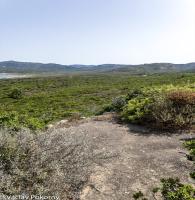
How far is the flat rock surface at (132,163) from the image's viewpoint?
262 inches

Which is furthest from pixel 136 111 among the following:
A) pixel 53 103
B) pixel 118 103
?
pixel 53 103

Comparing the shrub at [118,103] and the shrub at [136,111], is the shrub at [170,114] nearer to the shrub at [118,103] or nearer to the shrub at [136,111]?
the shrub at [136,111]

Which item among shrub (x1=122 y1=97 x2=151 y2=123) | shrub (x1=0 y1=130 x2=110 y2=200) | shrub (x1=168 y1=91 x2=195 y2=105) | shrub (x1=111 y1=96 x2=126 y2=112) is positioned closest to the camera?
shrub (x1=0 y1=130 x2=110 y2=200)

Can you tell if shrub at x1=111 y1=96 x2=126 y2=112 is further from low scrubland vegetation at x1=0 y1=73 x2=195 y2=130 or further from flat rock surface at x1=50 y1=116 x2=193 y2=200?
flat rock surface at x1=50 y1=116 x2=193 y2=200

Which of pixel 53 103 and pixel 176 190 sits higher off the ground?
pixel 176 190

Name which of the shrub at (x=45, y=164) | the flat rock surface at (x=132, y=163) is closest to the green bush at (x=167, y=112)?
the flat rock surface at (x=132, y=163)

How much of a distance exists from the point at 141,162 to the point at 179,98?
487 cm

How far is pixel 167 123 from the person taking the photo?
11430mm

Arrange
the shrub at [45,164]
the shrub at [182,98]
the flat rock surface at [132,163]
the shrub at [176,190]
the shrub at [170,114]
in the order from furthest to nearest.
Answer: the shrub at [182,98]
the shrub at [170,114]
the flat rock surface at [132,163]
the shrub at [176,190]
the shrub at [45,164]

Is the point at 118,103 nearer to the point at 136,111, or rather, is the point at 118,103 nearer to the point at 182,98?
the point at 136,111

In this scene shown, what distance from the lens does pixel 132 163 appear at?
314 inches

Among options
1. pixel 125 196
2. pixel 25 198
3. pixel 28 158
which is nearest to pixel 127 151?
pixel 125 196

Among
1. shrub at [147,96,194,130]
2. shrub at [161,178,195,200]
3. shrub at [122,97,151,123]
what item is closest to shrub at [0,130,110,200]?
shrub at [161,178,195,200]

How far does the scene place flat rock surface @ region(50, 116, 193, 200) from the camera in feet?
21.9
